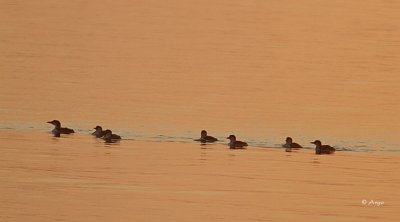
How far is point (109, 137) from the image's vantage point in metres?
33.5

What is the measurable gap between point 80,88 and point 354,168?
12.2m

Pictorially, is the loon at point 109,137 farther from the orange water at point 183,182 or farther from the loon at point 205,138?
the loon at point 205,138

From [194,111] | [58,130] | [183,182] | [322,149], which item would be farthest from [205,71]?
[183,182]

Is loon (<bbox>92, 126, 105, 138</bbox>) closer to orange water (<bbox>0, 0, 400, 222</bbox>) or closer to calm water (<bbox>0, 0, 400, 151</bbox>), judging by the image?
orange water (<bbox>0, 0, 400, 222</bbox>)

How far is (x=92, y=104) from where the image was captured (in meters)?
39.3

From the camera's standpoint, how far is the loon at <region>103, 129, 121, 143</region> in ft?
110

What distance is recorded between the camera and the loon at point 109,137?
33.4 metres

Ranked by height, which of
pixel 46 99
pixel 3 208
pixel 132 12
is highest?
pixel 132 12

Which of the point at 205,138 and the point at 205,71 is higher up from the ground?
the point at 205,71

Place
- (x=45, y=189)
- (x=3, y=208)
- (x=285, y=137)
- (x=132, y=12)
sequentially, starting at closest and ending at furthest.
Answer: (x=3, y=208)
(x=45, y=189)
(x=285, y=137)
(x=132, y=12)

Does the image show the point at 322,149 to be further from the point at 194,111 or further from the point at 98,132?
the point at 194,111

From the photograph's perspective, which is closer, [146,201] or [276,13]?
[146,201]

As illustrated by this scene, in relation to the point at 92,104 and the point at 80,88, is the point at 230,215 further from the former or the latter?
the point at 80,88

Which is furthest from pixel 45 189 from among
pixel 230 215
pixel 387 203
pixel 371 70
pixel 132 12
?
pixel 132 12
